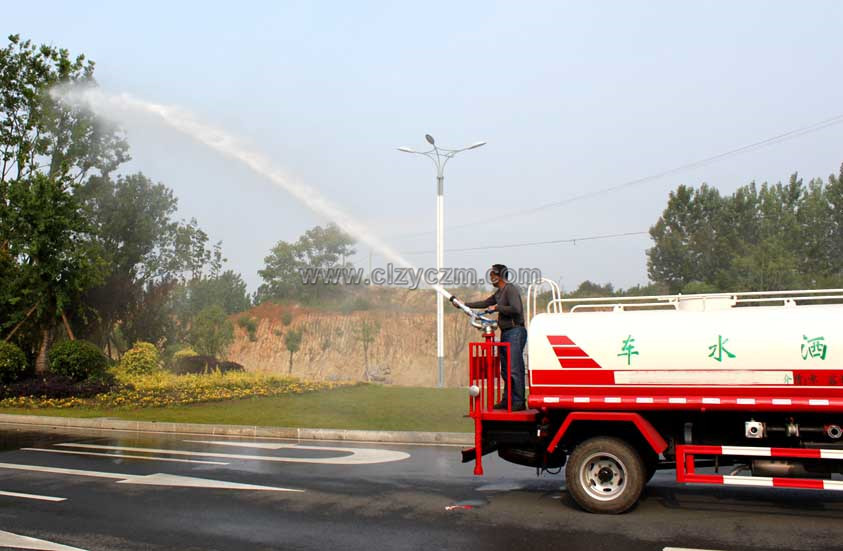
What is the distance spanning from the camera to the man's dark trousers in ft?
27.6

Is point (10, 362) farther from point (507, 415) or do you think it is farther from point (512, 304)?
point (507, 415)

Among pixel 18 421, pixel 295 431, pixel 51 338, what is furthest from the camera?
pixel 51 338

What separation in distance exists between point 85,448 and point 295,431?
3.79 meters

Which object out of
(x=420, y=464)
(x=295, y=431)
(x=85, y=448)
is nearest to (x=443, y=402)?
(x=295, y=431)

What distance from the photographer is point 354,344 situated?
41.7 meters

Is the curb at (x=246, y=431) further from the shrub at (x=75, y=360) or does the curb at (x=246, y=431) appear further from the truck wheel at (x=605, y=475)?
the truck wheel at (x=605, y=475)

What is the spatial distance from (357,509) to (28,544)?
3.21 meters

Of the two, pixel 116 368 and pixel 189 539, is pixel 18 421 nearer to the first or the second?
pixel 116 368

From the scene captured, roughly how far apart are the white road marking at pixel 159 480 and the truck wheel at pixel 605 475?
11.8 ft

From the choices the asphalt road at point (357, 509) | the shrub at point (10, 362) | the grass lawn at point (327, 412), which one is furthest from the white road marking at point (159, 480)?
the shrub at point (10, 362)

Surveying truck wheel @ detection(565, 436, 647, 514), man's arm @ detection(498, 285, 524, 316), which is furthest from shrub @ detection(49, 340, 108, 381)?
truck wheel @ detection(565, 436, 647, 514)

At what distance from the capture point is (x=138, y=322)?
27.7 m

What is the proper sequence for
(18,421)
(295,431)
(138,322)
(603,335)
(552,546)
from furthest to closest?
(138,322)
(18,421)
(295,431)
(603,335)
(552,546)

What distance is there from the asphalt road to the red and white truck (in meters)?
0.51
